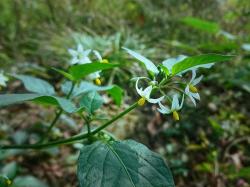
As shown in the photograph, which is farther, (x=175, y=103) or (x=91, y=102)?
(x=91, y=102)

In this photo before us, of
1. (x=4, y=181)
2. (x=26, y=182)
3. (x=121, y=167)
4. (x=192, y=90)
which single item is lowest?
(x=26, y=182)

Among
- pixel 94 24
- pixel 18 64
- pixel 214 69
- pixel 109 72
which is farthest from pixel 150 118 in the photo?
pixel 94 24

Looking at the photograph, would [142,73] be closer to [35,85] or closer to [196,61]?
[35,85]

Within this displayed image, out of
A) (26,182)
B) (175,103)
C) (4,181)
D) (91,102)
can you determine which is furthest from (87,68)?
(26,182)

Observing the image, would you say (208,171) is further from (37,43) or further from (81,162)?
(37,43)

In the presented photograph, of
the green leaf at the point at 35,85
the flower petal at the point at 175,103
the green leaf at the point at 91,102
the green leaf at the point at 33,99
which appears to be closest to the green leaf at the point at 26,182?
the green leaf at the point at 35,85

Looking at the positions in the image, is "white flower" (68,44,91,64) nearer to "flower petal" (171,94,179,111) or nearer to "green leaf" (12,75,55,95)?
"green leaf" (12,75,55,95)

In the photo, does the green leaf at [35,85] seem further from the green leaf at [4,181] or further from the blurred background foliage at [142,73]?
the blurred background foliage at [142,73]
